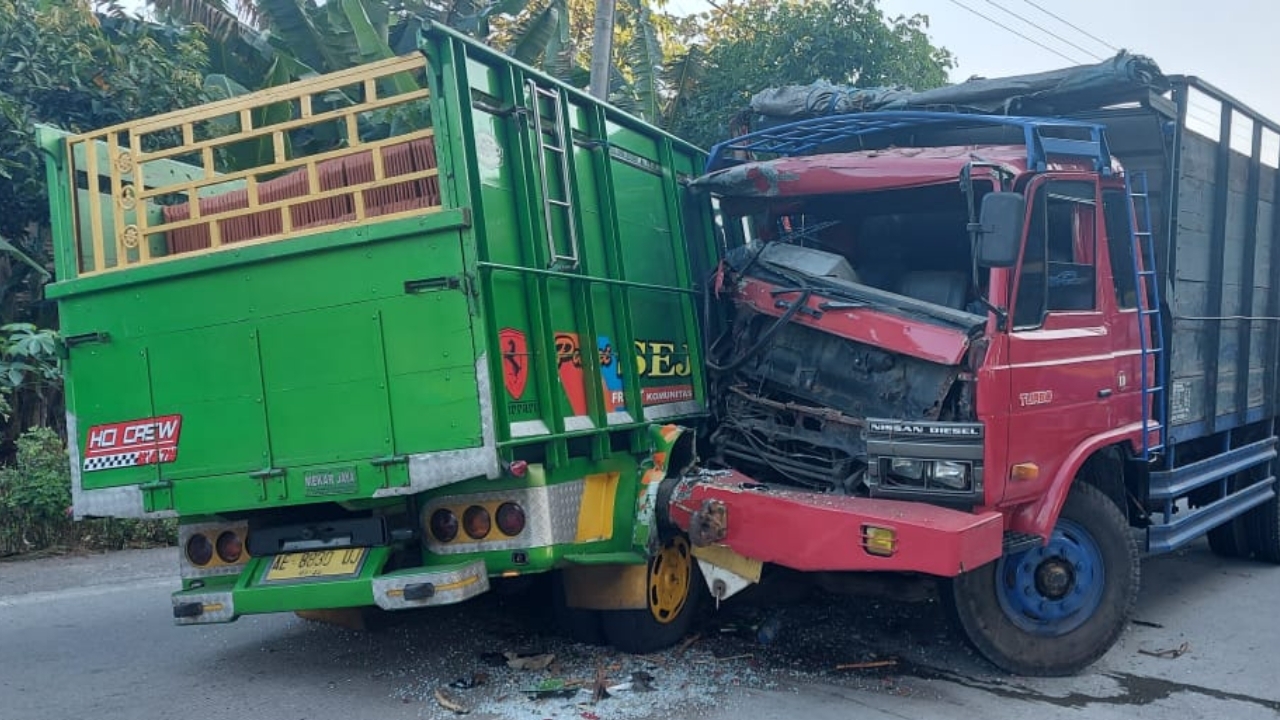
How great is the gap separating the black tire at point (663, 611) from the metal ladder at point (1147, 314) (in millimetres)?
2561

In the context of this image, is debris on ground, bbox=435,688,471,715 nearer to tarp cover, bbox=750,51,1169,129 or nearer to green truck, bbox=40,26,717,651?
green truck, bbox=40,26,717,651

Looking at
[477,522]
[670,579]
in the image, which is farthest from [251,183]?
[670,579]

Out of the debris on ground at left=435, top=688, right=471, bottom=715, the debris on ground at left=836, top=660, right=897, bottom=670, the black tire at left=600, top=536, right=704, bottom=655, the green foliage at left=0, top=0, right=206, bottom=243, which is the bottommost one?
the debris on ground at left=836, top=660, right=897, bottom=670

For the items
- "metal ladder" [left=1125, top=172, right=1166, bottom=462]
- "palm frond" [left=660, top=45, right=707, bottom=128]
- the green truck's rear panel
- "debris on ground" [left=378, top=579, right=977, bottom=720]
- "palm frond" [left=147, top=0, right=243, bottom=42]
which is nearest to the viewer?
the green truck's rear panel

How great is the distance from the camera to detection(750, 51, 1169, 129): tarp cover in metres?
5.85

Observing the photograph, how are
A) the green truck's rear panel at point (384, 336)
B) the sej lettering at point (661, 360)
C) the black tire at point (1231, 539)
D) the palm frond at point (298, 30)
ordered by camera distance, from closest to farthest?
the green truck's rear panel at point (384, 336) < the sej lettering at point (661, 360) < the black tire at point (1231, 539) < the palm frond at point (298, 30)

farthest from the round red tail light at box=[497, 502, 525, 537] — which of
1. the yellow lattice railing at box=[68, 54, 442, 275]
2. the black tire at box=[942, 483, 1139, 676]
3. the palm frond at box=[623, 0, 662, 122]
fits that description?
the palm frond at box=[623, 0, 662, 122]

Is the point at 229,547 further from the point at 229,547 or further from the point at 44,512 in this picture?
the point at 44,512

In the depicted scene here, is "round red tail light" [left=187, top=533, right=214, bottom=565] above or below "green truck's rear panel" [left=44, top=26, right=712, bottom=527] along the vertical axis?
below

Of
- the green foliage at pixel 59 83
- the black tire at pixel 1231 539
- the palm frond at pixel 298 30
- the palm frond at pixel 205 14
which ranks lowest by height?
the black tire at pixel 1231 539

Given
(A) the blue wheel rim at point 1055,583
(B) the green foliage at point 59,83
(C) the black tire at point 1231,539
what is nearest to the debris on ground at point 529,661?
(A) the blue wheel rim at point 1055,583

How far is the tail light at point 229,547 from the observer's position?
5215 mm

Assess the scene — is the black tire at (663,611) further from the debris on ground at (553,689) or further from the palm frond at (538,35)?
the palm frond at (538,35)

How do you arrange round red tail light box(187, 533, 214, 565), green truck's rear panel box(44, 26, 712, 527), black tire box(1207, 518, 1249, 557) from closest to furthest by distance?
green truck's rear panel box(44, 26, 712, 527)
round red tail light box(187, 533, 214, 565)
black tire box(1207, 518, 1249, 557)
